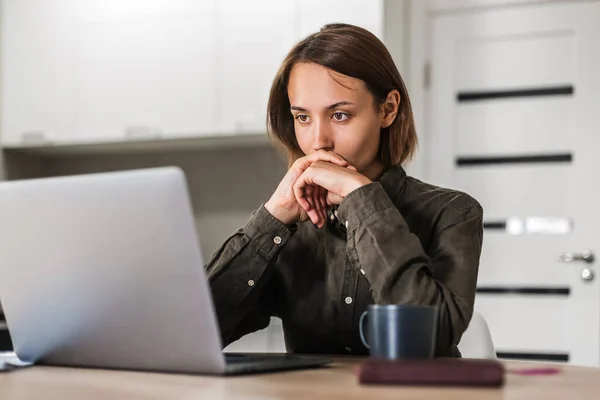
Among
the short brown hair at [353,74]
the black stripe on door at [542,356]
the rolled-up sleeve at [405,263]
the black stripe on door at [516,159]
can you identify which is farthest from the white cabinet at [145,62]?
the rolled-up sleeve at [405,263]

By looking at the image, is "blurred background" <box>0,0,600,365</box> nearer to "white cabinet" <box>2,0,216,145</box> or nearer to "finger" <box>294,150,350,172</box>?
"white cabinet" <box>2,0,216,145</box>

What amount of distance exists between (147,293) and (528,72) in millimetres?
2650

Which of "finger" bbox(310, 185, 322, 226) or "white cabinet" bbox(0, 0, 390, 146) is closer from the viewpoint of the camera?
"finger" bbox(310, 185, 322, 226)

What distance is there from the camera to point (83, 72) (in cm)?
378

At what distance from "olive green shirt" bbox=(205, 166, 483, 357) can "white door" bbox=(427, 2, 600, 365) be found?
72.3 inches

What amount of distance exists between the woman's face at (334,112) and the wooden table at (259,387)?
1.71ft

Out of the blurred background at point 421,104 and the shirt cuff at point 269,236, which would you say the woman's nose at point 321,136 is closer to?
the shirt cuff at point 269,236

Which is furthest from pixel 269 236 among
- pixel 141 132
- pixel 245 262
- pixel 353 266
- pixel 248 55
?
pixel 141 132

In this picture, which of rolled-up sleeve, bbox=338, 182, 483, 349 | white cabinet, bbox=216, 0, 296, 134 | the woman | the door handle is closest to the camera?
rolled-up sleeve, bbox=338, 182, 483, 349

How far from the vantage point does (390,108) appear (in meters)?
1.63

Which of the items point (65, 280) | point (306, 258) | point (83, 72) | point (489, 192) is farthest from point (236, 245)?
point (83, 72)

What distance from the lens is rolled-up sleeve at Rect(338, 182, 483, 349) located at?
4.18ft

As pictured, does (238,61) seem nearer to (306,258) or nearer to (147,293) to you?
(306,258)

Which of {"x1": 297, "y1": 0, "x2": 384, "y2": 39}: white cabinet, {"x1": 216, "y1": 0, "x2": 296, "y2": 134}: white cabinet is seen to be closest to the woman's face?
{"x1": 297, "y1": 0, "x2": 384, "y2": 39}: white cabinet
